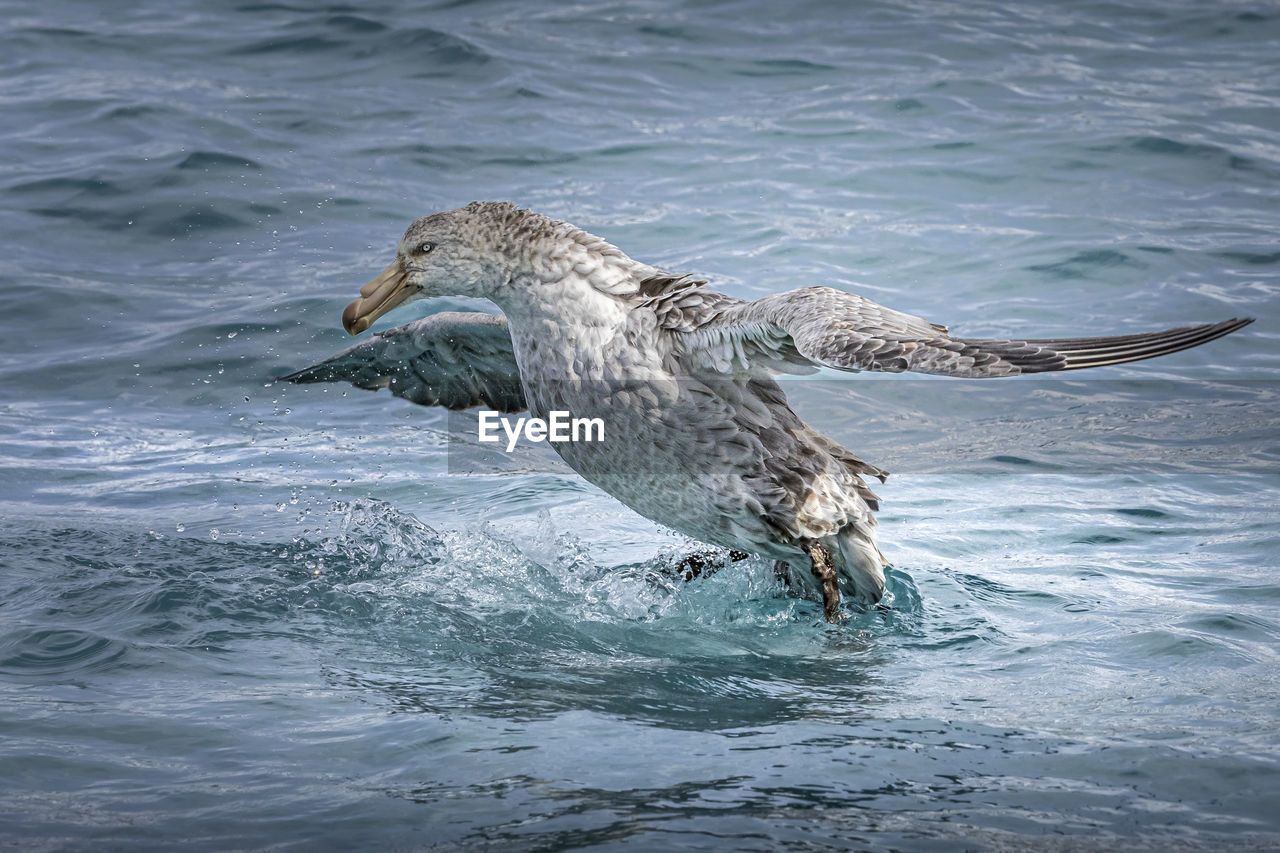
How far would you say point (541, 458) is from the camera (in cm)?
941

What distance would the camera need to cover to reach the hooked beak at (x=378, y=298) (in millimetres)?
5848

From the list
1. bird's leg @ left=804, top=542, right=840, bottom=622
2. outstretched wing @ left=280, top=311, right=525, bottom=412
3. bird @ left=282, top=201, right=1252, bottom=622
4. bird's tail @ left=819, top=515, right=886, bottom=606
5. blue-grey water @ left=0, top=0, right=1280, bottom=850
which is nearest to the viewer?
blue-grey water @ left=0, top=0, right=1280, bottom=850

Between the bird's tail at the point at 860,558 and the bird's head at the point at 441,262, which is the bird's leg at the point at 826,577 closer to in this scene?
the bird's tail at the point at 860,558

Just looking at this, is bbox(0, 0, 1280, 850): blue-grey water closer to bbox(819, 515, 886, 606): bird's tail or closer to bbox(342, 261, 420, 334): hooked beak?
bbox(819, 515, 886, 606): bird's tail

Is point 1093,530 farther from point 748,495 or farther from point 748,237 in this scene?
point 748,237

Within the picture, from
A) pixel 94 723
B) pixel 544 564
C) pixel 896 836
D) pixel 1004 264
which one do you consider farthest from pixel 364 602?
pixel 1004 264

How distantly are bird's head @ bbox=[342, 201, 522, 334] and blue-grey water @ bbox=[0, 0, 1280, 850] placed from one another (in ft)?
4.76

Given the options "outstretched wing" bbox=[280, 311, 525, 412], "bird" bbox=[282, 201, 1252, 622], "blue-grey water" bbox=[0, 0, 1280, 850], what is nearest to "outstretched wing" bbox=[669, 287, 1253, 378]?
"bird" bbox=[282, 201, 1252, 622]

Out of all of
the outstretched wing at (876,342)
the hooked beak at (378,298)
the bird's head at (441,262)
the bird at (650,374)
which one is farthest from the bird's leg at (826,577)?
the hooked beak at (378,298)

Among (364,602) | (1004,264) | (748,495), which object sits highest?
(1004,264)

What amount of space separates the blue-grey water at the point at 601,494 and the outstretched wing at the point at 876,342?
1.35m

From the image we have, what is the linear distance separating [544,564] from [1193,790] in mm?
3552

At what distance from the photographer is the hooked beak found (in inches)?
230

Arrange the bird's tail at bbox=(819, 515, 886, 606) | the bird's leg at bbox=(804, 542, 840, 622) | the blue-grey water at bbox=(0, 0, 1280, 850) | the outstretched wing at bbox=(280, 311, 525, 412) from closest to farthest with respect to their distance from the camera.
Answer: the blue-grey water at bbox=(0, 0, 1280, 850) < the bird's leg at bbox=(804, 542, 840, 622) < the bird's tail at bbox=(819, 515, 886, 606) < the outstretched wing at bbox=(280, 311, 525, 412)
